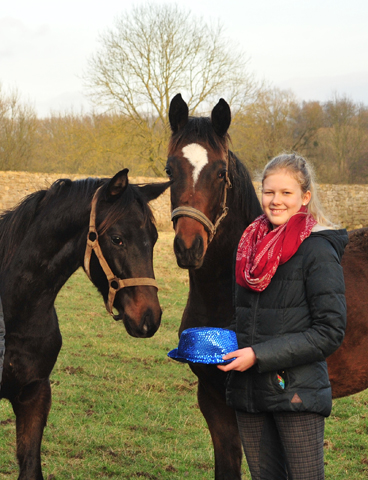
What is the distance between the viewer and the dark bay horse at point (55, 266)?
2.43 meters

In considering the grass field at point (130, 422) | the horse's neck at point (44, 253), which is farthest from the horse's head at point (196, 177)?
the grass field at point (130, 422)

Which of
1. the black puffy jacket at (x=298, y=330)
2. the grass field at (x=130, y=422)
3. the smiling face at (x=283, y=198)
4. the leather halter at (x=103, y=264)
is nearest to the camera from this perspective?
the black puffy jacket at (x=298, y=330)

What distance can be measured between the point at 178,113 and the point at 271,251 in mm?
1276

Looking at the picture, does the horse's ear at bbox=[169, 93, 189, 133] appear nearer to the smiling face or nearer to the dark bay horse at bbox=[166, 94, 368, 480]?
the dark bay horse at bbox=[166, 94, 368, 480]

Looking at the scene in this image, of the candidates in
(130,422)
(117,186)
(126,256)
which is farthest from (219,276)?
(130,422)

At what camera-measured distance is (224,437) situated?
255cm

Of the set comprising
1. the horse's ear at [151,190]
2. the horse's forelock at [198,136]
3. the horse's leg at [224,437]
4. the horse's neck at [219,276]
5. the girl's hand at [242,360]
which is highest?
the horse's forelock at [198,136]

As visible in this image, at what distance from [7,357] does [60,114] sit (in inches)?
1033

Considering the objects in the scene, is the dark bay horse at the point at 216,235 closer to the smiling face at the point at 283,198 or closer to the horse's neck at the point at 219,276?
the horse's neck at the point at 219,276

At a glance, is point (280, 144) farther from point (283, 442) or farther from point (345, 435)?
point (283, 442)

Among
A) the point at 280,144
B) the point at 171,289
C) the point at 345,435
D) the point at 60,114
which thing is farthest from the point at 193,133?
the point at 60,114

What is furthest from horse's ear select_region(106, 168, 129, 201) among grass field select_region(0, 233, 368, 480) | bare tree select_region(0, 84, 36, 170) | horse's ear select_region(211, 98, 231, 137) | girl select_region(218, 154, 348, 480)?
bare tree select_region(0, 84, 36, 170)

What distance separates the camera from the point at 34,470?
2.55m

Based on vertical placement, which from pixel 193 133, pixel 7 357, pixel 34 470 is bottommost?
pixel 34 470
